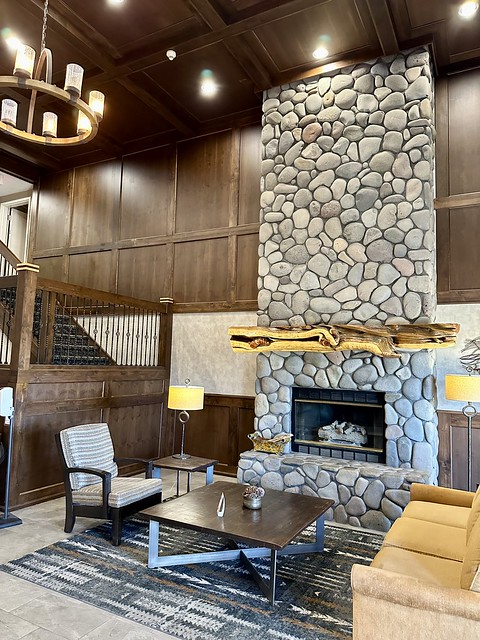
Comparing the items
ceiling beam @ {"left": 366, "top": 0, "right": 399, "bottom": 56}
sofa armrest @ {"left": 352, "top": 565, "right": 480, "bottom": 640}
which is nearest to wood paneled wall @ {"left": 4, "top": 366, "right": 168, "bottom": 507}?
sofa armrest @ {"left": 352, "top": 565, "right": 480, "bottom": 640}

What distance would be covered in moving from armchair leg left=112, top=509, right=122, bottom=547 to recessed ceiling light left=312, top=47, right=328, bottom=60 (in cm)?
538

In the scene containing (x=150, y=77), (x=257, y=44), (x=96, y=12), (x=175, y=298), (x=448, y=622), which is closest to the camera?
(x=448, y=622)

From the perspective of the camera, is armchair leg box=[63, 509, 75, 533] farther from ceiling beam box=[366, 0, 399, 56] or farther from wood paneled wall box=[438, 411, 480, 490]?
ceiling beam box=[366, 0, 399, 56]

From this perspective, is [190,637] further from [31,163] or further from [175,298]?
[31,163]

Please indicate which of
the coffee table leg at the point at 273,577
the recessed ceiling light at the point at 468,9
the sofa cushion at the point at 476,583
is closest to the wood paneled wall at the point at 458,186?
the recessed ceiling light at the point at 468,9

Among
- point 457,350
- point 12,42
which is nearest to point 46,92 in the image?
point 12,42

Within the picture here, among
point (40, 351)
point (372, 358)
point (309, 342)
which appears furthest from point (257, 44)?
point (40, 351)

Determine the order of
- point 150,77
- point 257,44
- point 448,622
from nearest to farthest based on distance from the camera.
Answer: point 448,622, point 257,44, point 150,77

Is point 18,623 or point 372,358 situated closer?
point 18,623

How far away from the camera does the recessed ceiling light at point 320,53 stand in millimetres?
5396

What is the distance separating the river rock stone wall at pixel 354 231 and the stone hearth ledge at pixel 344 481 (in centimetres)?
A: 37

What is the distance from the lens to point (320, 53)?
17.9 feet

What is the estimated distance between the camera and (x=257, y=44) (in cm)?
533

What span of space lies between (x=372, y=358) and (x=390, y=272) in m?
0.98
